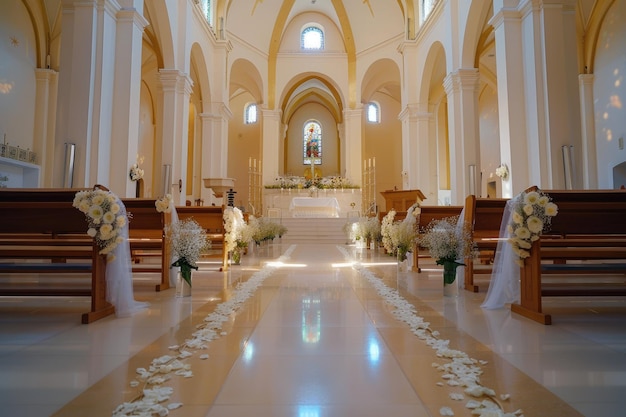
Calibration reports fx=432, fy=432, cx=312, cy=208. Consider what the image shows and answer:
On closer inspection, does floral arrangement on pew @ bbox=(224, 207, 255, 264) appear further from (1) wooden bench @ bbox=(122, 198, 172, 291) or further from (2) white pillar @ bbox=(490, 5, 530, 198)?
(2) white pillar @ bbox=(490, 5, 530, 198)

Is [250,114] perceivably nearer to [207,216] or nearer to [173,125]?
[173,125]

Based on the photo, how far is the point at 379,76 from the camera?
22.9m

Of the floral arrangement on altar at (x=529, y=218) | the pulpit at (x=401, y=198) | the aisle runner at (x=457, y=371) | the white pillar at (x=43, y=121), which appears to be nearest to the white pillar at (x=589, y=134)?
the pulpit at (x=401, y=198)

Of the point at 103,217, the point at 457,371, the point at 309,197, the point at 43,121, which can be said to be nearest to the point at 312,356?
the point at 457,371

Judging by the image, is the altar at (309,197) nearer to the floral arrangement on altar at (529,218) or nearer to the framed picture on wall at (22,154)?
the framed picture on wall at (22,154)

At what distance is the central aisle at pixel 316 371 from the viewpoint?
185cm

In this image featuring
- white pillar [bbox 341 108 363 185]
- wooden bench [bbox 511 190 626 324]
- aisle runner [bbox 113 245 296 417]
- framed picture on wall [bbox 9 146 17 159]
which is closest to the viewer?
aisle runner [bbox 113 245 296 417]

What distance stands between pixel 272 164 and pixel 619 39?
587 inches

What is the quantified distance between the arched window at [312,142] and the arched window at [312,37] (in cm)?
719

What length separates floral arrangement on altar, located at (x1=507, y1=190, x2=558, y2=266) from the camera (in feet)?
11.5

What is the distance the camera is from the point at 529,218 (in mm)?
3549

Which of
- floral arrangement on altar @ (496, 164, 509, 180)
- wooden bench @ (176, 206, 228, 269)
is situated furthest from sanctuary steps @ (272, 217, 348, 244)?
wooden bench @ (176, 206, 228, 269)

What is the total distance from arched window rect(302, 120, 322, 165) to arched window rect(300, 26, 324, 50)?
7.19m

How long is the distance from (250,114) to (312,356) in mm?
26504
